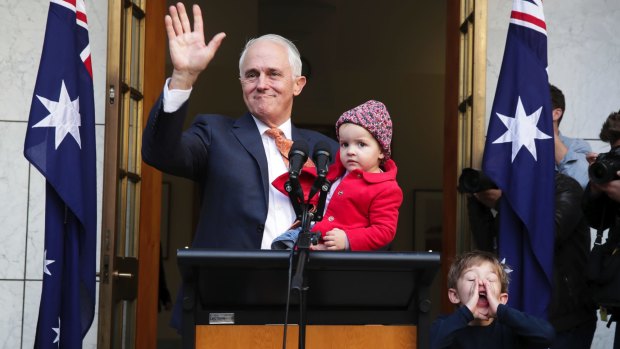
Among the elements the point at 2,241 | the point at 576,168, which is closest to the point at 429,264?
the point at 576,168

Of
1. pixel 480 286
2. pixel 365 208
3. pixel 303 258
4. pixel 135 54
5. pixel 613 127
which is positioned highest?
pixel 135 54

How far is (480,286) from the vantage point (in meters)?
3.31

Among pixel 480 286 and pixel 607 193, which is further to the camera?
pixel 607 193

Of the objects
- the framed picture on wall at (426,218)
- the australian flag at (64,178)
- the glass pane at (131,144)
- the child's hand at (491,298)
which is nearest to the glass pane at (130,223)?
the glass pane at (131,144)

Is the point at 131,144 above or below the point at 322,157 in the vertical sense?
above

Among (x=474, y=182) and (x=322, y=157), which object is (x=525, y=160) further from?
(x=322, y=157)

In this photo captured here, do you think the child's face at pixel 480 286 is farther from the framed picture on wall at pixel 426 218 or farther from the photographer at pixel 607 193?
the framed picture on wall at pixel 426 218

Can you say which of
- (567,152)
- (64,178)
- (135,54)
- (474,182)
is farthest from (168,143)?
(567,152)

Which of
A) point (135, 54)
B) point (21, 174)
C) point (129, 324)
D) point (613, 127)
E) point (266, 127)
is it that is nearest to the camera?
point (266, 127)

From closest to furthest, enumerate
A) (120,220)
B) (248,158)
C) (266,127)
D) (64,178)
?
(248,158)
(266,127)
(64,178)
(120,220)

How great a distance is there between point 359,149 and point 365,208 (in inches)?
9.2

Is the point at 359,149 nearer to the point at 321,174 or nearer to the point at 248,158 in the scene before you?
the point at 248,158

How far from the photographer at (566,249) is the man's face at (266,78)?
148 cm

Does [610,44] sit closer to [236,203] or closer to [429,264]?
[236,203]
